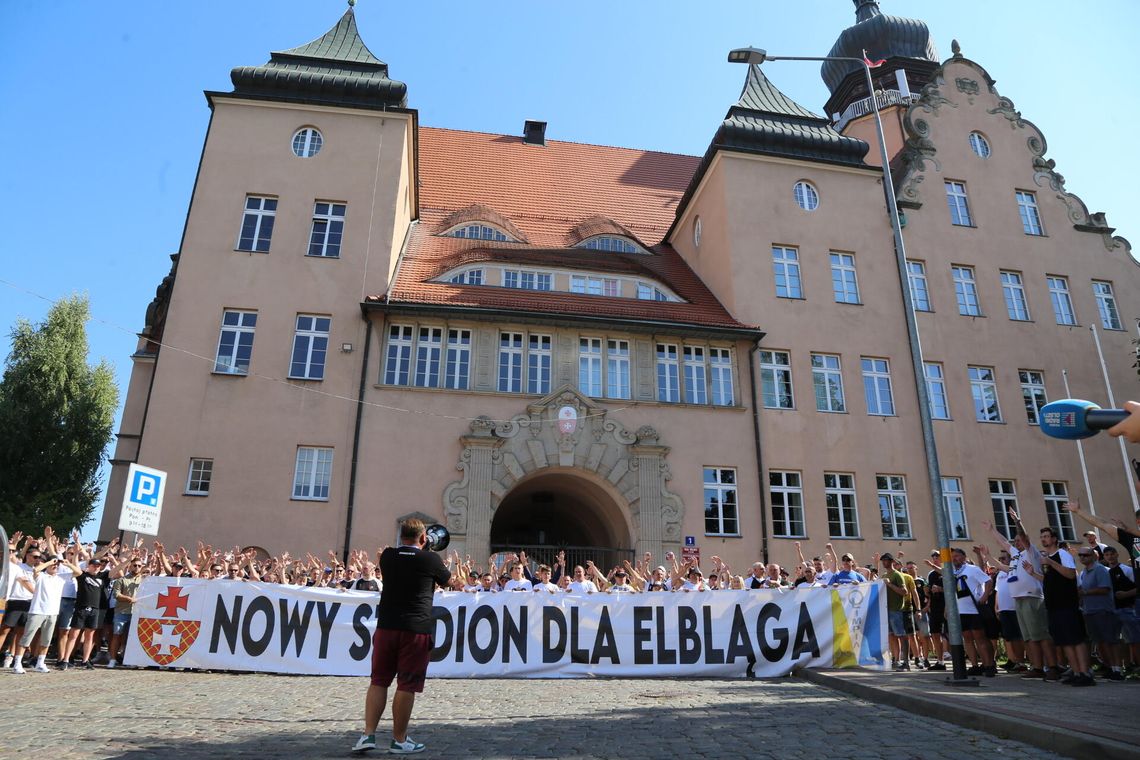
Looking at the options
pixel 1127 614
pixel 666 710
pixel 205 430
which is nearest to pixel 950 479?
pixel 1127 614

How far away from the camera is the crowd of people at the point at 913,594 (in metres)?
9.67

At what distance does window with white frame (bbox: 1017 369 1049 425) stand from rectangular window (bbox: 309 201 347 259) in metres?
21.4

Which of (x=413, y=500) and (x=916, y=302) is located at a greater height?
(x=916, y=302)

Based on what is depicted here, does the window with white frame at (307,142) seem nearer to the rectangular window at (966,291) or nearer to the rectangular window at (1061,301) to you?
the rectangular window at (966,291)

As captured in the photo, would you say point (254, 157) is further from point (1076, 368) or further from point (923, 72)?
point (923, 72)

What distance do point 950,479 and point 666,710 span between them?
17.6m

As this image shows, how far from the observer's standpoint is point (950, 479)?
73.1 feet

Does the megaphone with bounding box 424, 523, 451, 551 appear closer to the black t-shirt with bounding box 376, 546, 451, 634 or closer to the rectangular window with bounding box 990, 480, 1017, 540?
the black t-shirt with bounding box 376, 546, 451, 634

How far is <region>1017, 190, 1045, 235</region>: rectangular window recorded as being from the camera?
1033 inches

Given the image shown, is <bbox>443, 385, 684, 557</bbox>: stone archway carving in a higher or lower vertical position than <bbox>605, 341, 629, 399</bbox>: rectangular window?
lower

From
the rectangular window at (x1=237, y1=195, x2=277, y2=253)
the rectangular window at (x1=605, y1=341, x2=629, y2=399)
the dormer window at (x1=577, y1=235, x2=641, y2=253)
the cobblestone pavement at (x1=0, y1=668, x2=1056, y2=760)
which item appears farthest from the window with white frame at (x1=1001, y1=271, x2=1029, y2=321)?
the rectangular window at (x1=237, y1=195, x2=277, y2=253)

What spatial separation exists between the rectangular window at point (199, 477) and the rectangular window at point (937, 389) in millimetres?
20177

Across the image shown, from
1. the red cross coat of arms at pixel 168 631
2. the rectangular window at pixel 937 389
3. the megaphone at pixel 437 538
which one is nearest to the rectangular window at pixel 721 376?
the rectangular window at pixel 937 389

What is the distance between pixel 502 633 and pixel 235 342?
1270cm
